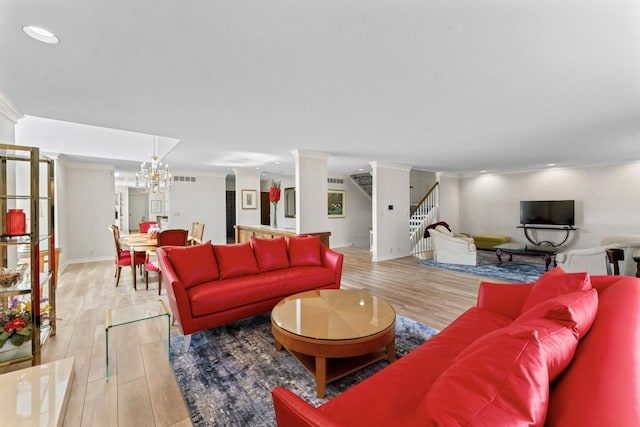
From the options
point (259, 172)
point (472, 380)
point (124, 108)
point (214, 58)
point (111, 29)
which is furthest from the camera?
point (259, 172)

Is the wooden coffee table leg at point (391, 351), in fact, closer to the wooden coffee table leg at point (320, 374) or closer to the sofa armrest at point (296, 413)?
the wooden coffee table leg at point (320, 374)

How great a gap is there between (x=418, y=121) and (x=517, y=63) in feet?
4.56

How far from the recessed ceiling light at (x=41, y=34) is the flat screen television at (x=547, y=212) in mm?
9501

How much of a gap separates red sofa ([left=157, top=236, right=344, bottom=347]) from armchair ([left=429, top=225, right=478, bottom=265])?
11.7 ft

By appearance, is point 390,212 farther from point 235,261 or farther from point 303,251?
point 235,261

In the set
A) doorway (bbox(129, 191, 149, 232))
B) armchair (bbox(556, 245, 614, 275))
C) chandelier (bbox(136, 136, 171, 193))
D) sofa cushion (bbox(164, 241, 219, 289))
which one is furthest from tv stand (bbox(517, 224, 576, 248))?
doorway (bbox(129, 191, 149, 232))

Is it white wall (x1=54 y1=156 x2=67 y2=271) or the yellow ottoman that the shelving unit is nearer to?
white wall (x1=54 y1=156 x2=67 y2=271)

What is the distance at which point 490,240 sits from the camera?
7844mm

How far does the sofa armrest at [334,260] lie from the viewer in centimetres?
366

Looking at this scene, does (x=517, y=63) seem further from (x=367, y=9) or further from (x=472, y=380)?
(x=472, y=380)

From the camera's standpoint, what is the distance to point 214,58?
192cm

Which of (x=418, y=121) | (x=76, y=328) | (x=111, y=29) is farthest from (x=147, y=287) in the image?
(x=418, y=121)

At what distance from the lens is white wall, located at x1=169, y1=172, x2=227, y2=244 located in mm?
7555

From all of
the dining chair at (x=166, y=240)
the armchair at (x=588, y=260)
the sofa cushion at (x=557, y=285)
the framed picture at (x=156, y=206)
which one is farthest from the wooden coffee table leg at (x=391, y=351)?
the framed picture at (x=156, y=206)
